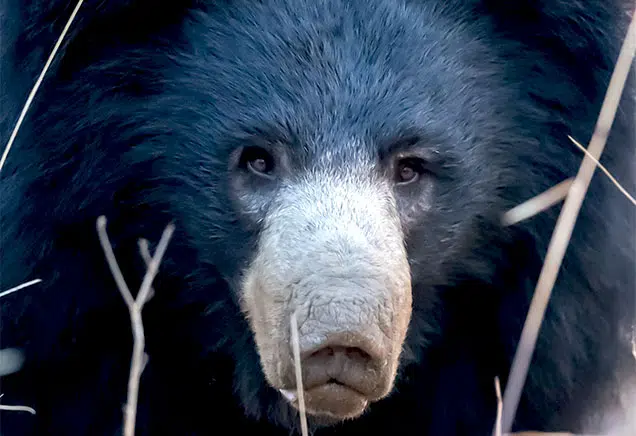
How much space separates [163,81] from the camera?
345 centimetres

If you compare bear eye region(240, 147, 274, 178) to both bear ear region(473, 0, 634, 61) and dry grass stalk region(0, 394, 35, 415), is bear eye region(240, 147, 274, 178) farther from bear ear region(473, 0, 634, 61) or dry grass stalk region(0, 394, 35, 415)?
dry grass stalk region(0, 394, 35, 415)

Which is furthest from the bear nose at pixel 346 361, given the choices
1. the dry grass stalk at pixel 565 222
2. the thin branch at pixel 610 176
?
the thin branch at pixel 610 176

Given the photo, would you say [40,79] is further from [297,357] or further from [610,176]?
[610,176]

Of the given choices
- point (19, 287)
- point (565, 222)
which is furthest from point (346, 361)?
point (19, 287)

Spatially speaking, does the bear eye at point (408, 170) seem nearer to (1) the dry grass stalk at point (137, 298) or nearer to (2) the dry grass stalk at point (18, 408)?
(1) the dry grass stalk at point (137, 298)

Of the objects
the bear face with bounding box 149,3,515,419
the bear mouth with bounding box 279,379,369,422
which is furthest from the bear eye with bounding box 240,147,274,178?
the bear mouth with bounding box 279,379,369,422

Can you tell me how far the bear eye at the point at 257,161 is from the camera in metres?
3.28

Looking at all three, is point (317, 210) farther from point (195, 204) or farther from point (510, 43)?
point (510, 43)

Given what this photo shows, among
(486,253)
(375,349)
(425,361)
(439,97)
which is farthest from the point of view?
(425,361)

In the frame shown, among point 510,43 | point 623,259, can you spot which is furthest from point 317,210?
point 623,259

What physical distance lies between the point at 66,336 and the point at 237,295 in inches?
23.7

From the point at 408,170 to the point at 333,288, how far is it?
22.3 inches

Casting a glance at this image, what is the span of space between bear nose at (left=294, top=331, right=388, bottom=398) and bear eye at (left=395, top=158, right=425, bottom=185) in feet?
1.88

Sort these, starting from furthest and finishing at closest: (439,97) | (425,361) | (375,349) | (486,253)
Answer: (425,361) < (486,253) < (439,97) < (375,349)
